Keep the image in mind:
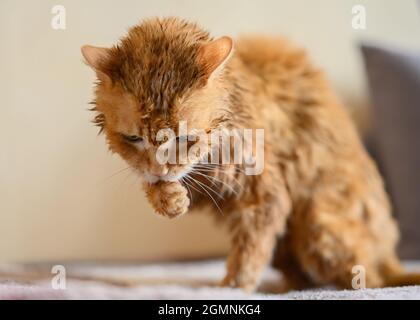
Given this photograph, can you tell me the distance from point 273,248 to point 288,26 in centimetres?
51

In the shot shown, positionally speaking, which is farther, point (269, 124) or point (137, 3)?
point (269, 124)

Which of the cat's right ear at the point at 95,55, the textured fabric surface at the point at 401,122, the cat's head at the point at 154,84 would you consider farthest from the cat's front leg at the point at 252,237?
the textured fabric surface at the point at 401,122

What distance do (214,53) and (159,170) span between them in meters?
0.21

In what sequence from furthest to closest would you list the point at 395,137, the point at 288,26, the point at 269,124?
the point at 395,137 → the point at 288,26 → the point at 269,124

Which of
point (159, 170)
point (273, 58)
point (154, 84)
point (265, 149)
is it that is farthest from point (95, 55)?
point (273, 58)

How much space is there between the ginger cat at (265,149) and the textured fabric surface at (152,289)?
0.37 ft

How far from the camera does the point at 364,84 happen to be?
1.71m

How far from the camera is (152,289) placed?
0.97m

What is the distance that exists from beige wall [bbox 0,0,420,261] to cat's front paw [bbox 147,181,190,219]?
0.04 m

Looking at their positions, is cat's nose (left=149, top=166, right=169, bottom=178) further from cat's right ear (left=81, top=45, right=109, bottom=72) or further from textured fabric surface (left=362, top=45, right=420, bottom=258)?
textured fabric surface (left=362, top=45, right=420, bottom=258)

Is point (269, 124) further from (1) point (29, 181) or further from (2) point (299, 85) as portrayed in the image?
(1) point (29, 181)

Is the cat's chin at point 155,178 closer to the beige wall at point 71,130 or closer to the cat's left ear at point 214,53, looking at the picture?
the beige wall at point 71,130

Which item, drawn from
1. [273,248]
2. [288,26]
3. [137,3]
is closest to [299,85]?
[288,26]

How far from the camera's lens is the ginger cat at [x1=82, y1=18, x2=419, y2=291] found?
87 centimetres
